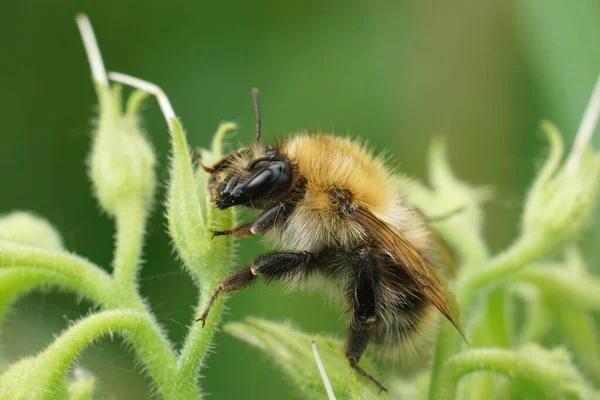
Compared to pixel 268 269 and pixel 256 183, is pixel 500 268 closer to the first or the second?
pixel 268 269

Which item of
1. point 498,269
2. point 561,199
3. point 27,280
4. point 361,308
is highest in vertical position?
point 561,199

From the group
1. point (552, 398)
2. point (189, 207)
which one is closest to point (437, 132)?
point (552, 398)

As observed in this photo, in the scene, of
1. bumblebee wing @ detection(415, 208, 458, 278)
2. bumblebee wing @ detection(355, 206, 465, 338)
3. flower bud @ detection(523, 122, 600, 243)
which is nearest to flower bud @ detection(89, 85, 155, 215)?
bumblebee wing @ detection(355, 206, 465, 338)

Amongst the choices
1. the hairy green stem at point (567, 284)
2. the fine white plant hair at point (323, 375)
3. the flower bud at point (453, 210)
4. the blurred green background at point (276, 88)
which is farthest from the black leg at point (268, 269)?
the blurred green background at point (276, 88)

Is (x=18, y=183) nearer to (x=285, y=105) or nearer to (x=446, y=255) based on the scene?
(x=285, y=105)

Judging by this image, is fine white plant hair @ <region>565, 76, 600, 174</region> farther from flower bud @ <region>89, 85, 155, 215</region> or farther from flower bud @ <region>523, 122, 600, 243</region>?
flower bud @ <region>89, 85, 155, 215</region>

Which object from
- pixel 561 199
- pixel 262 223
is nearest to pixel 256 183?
pixel 262 223
